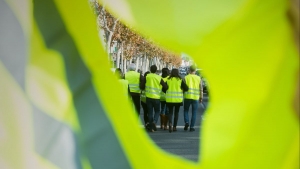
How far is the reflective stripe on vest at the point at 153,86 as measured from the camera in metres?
2.03

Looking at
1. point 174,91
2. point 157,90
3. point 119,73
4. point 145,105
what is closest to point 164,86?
point 157,90

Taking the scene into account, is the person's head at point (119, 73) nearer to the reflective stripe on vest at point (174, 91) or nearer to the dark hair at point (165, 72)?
the dark hair at point (165, 72)

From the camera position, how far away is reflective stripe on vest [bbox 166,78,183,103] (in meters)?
2.11

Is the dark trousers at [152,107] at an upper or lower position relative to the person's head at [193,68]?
lower

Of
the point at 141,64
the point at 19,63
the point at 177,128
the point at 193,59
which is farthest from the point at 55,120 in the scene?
the point at 177,128

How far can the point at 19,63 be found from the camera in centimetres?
190

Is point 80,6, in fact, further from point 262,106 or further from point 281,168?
Result: point 281,168

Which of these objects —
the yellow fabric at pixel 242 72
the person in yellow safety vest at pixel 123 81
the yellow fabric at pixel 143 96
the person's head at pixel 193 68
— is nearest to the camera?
the yellow fabric at pixel 242 72

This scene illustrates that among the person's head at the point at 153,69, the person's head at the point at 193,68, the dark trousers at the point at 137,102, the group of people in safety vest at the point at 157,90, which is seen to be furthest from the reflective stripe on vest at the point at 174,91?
the person's head at the point at 193,68

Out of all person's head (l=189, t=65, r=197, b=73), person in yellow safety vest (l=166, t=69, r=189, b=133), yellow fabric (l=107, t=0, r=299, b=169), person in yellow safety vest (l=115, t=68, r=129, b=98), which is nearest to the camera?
yellow fabric (l=107, t=0, r=299, b=169)

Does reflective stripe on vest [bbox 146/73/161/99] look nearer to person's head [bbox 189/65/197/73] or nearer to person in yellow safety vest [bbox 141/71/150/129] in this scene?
person in yellow safety vest [bbox 141/71/150/129]

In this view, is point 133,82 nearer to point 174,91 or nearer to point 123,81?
point 123,81

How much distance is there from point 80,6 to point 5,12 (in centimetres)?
27

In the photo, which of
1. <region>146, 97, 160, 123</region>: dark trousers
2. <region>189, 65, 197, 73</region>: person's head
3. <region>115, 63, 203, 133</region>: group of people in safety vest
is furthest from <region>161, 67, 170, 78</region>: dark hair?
<region>189, 65, 197, 73</region>: person's head
